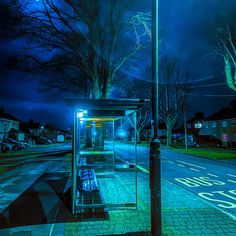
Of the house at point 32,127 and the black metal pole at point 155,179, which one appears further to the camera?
the house at point 32,127

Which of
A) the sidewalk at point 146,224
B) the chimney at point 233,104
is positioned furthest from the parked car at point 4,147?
the chimney at point 233,104

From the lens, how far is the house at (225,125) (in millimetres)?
53294

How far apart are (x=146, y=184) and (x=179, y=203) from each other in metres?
3.25

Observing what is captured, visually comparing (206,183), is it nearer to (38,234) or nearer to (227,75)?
(38,234)

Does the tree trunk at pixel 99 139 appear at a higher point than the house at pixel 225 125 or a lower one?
lower

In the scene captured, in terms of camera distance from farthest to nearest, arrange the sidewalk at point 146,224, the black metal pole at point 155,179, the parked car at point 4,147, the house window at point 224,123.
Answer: the house window at point 224,123 < the parked car at point 4,147 < the sidewalk at point 146,224 < the black metal pole at point 155,179

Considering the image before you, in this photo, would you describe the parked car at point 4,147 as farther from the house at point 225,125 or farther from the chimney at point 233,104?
the chimney at point 233,104

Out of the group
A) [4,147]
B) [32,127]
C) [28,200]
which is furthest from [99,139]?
[32,127]

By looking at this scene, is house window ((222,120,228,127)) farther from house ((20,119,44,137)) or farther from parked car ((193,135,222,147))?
house ((20,119,44,137))

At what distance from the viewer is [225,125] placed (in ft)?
185

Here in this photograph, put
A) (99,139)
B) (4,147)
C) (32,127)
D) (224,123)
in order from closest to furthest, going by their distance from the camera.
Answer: (99,139), (4,147), (224,123), (32,127)

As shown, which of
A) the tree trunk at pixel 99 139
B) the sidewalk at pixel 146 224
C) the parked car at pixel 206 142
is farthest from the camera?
the parked car at pixel 206 142

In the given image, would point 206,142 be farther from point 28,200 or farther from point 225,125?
point 28,200

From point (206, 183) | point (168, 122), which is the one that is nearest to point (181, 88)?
point (168, 122)
